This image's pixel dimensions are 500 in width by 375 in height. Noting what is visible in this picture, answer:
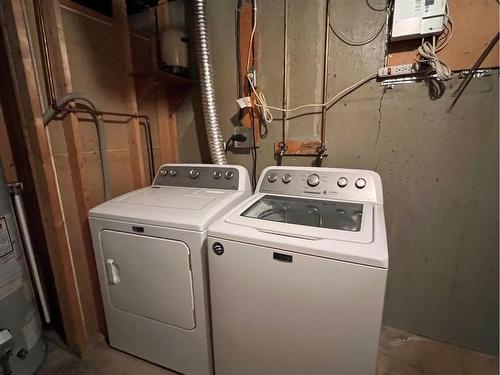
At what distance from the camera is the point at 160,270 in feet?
4.04

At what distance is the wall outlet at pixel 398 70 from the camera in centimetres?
138

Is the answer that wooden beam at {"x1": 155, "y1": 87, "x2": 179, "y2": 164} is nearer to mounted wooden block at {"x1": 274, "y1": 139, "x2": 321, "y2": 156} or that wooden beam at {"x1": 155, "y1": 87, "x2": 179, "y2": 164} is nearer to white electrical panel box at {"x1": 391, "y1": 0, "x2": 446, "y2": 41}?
mounted wooden block at {"x1": 274, "y1": 139, "x2": 321, "y2": 156}

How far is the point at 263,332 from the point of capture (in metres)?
1.09

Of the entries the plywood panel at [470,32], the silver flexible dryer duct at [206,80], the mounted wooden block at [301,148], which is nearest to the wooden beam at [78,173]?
the silver flexible dryer duct at [206,80]

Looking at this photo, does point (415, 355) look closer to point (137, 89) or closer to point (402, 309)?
point (402, 309)

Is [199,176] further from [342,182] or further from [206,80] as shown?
[342,182]

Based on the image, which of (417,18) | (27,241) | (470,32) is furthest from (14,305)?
(470,32)

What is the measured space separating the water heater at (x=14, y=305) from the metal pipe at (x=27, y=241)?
72 millimetres

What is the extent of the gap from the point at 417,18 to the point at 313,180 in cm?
97

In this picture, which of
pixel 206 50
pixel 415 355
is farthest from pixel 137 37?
pixel 415 355

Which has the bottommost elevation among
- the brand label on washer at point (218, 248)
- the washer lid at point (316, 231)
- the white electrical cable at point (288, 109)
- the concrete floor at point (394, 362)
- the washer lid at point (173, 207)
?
the concrete floor at point (394, 362)

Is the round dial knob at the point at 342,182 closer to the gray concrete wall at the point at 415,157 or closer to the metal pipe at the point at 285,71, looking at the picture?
the gray concrete wall at the point at 415,157

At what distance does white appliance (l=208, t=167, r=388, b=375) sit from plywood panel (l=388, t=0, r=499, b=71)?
890 millimetres

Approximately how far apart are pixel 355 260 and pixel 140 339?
1.32 metres
